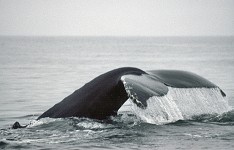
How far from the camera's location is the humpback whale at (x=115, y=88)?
20.5ft

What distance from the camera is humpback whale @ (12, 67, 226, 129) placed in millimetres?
6243

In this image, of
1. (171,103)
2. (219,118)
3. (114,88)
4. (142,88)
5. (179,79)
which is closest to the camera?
(142,88)

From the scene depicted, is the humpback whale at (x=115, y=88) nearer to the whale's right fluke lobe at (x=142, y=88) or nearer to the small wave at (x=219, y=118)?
the whale's right fluke lobe at (x=142, y=88)

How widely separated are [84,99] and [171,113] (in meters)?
1.40

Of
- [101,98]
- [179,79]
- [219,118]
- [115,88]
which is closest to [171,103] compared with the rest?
[179,79]

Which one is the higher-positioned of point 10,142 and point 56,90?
point 56,90

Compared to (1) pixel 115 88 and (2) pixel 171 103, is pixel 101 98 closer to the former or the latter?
(1) pixel 115 88

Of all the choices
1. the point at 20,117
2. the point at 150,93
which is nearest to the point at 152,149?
the point at 150,93

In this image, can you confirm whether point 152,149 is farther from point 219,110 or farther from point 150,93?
point 219,110

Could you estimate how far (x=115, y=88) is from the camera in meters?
6.36

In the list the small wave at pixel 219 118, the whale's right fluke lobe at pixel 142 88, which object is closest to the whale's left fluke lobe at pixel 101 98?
the whale's right fluke lobe at pixel 142 88

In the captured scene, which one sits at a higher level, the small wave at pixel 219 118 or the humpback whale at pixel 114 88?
the humpback whale at pixel 114 88

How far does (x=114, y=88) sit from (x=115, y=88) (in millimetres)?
13

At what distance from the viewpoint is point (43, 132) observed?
712 centimetres
